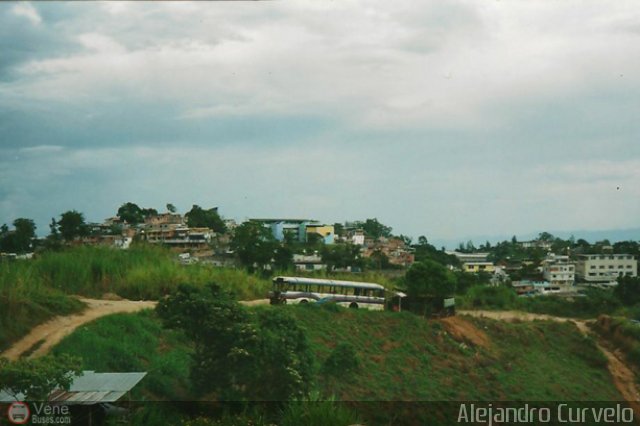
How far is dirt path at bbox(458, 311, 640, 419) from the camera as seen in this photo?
10.6m

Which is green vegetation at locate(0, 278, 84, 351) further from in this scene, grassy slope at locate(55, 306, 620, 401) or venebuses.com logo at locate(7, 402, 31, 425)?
venebuses.com logo at locate(7, 402, 31, 425)

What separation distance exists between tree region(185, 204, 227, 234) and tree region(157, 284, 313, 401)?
5.14 metres

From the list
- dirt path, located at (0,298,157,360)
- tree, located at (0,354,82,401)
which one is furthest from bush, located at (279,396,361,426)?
dirt path, located at (0,298,157,360)

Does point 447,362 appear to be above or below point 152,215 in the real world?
below

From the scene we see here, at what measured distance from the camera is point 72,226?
11.3m

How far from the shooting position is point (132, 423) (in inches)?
207

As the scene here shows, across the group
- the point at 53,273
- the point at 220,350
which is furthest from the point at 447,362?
the point at 53,273

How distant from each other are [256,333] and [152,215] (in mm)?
6812

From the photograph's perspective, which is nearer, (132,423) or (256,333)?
(132,423)

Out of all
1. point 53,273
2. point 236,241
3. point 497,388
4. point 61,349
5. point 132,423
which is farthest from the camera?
point 236,241

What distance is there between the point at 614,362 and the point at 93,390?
34.9ft

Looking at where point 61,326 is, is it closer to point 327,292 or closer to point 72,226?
point 72,226

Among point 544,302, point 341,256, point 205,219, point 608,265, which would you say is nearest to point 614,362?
point 608,265

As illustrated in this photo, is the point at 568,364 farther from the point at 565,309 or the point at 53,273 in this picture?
the point at 53,273
